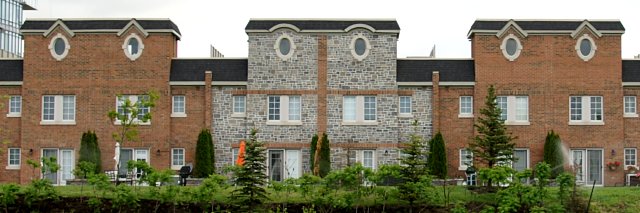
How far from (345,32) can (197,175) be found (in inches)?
313

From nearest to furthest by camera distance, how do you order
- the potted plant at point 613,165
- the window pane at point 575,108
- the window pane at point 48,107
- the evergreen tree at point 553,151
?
the evergreen tree at point 553,151 < the potted plant at point 613,165 < the window pane at point 575,108 < the window pane at point 48,107

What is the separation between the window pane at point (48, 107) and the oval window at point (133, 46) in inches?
142

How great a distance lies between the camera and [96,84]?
39.8 m

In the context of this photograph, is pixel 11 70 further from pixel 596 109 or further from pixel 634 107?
pixel 634 107

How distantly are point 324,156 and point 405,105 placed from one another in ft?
12.8

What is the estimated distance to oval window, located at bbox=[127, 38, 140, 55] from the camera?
3981cm

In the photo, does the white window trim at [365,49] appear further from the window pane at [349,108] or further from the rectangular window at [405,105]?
the rectangular window at [405,105]

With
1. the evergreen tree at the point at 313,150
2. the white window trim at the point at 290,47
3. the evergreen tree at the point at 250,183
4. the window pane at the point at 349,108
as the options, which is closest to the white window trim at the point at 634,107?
the window pane at the point at 349,108

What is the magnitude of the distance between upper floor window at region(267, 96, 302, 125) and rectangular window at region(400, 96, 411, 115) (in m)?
3.98

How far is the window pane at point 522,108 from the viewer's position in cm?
3938

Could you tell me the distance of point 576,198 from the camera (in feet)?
86.5

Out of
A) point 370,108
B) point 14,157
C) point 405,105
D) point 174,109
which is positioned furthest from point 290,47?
point 14,157

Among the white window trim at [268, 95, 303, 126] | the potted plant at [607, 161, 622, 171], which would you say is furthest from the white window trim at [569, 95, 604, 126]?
the white window trim at [268, 95, 303, 126]

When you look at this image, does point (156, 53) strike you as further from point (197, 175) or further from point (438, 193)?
point (438, 193)
